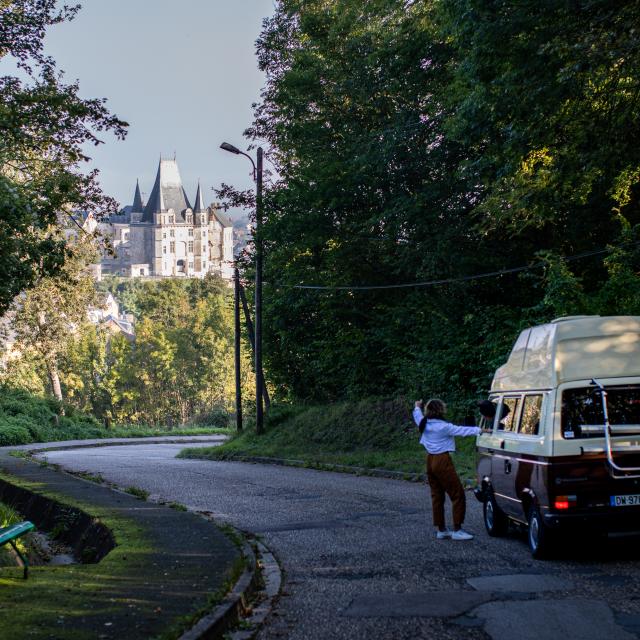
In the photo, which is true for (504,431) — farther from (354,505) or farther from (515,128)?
(515,128)

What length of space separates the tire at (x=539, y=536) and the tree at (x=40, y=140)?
11430 millimetres

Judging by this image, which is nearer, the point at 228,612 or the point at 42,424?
the point at 228,612

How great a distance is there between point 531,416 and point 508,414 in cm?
117

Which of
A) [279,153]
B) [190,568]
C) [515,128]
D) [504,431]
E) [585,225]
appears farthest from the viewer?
[279,153]

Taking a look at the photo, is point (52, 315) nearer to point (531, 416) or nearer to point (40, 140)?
point (40, 140)

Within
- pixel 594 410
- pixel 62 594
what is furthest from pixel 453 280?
pixel 62 594

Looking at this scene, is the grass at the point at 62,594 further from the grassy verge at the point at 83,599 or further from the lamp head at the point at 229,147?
the lamp head at the point at 229,147

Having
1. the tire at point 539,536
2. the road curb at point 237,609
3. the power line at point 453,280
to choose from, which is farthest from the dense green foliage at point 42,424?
the tire at point 539,536

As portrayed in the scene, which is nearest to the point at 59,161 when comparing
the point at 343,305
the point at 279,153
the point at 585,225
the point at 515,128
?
the point at 515,128

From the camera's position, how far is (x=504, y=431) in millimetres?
12352

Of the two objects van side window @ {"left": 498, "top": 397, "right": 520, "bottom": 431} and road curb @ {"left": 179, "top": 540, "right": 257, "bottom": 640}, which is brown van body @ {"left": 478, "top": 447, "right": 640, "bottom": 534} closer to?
van side window @ {"left": 498, "top": 397, "right": 520, "bottom": 431}

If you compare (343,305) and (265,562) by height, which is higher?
(343,305)

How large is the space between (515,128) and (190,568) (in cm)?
1220

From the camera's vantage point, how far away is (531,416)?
11.3 metres
